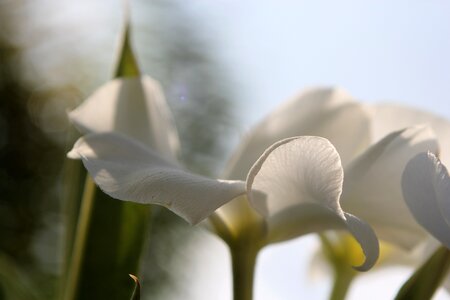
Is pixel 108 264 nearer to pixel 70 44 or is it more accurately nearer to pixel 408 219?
pixel 408 219

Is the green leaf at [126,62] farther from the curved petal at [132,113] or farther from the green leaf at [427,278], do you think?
the green leaf at [427,278]

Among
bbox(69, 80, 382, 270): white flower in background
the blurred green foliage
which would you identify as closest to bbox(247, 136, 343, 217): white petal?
bbox(69, 80, 382, 270): white flower in background

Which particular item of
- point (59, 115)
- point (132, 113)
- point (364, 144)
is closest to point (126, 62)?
point (132, 113)

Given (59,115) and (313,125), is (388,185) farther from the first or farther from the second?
(59,115)

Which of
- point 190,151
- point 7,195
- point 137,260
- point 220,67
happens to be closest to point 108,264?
point 137,260

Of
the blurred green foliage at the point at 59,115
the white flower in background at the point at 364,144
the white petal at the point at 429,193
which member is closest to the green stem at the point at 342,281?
the white flower in background at the point at 364,144

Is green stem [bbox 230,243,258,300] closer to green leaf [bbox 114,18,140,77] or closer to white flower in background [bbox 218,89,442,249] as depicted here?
white flower in background [bbox 218,89,442,249]
